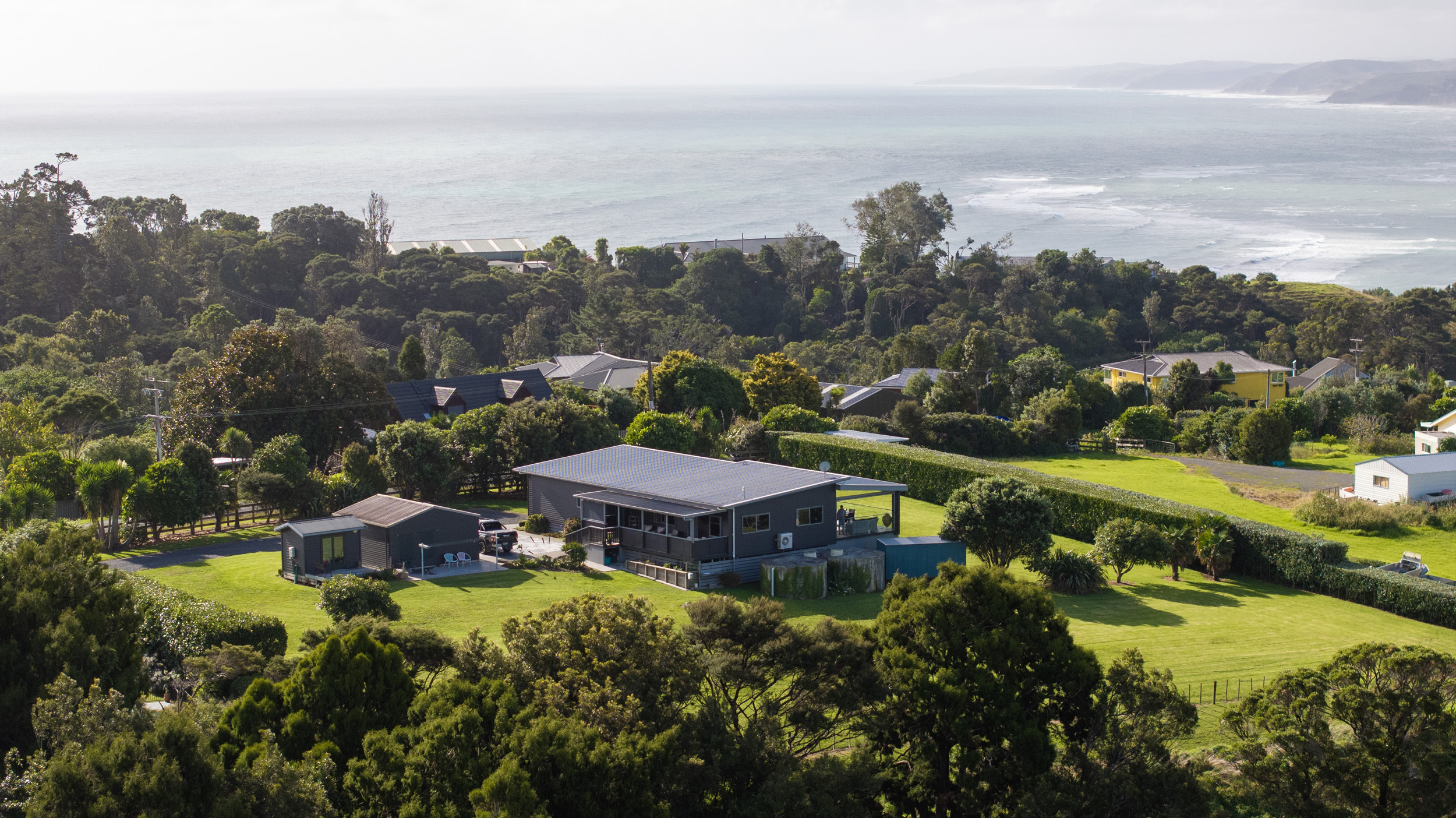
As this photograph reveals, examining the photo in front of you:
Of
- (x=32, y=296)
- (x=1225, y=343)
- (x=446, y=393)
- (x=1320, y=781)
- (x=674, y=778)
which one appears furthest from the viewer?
(x=1225, y=343)

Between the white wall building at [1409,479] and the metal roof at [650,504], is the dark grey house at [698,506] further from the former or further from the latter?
the white wall building at [1409,479]

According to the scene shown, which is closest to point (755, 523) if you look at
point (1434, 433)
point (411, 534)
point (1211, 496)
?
point (411, 534)

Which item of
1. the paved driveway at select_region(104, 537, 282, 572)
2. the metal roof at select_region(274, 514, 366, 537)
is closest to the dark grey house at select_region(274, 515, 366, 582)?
the metal roof at select_region(274, 514, 366, 537)

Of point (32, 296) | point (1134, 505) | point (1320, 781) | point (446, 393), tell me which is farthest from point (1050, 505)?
point (32, 296)

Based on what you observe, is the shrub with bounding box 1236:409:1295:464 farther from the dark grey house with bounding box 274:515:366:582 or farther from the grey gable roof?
the dark grey house with bounding box 274:515:366:582

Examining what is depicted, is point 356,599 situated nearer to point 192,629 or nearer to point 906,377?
point 192,629

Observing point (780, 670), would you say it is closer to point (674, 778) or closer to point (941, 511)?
point (674, 778)
